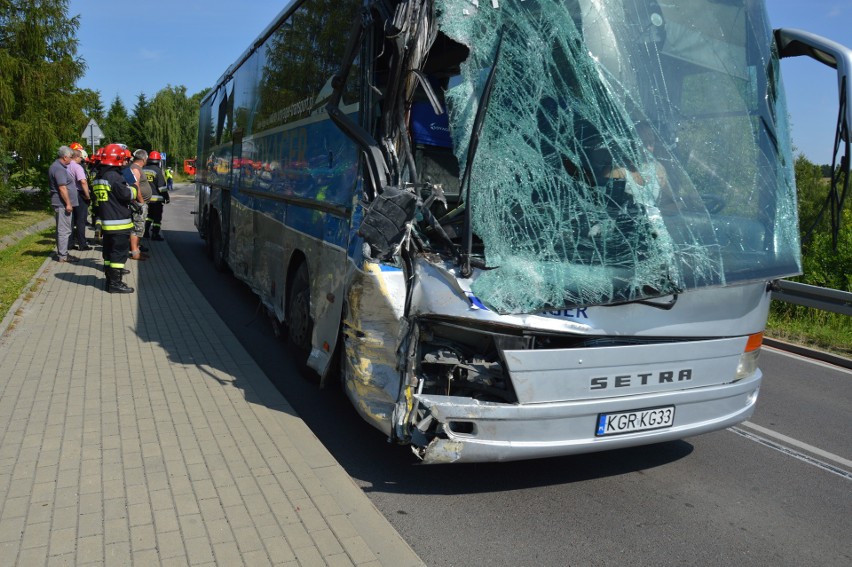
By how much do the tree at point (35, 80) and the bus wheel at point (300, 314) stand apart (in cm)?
2057

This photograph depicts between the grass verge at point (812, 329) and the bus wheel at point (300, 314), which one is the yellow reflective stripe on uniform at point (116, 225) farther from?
the grass verge at point (812, 329)

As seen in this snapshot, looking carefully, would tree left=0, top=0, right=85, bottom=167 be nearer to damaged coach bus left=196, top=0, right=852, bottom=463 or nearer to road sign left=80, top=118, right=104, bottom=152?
road sign left=80, top=118, right=104, bottom=152

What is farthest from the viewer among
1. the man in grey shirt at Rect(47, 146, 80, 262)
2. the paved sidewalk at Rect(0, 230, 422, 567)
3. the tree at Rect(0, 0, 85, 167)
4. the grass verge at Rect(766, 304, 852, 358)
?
the tree at Rect(0, 0, 85, 167)

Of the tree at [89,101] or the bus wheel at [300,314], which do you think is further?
the tree at [89,101]

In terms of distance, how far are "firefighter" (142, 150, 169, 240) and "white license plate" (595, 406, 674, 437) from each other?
13.6m

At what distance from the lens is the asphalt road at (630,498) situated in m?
3.96

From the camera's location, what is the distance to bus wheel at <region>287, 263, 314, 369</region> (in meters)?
6.61

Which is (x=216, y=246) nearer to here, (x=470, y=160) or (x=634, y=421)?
(x=470, y=160)

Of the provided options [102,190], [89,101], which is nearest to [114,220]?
[102,190]

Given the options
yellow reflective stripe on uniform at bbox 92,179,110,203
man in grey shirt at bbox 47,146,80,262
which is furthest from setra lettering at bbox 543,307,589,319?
man in grey shirt at bbox 47,146,80,262

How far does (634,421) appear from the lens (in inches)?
172

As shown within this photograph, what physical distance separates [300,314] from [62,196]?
842cm

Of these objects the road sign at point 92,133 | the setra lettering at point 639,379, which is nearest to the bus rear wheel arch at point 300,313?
the setra lettering at point 639,379

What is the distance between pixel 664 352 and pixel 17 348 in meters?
6.07
